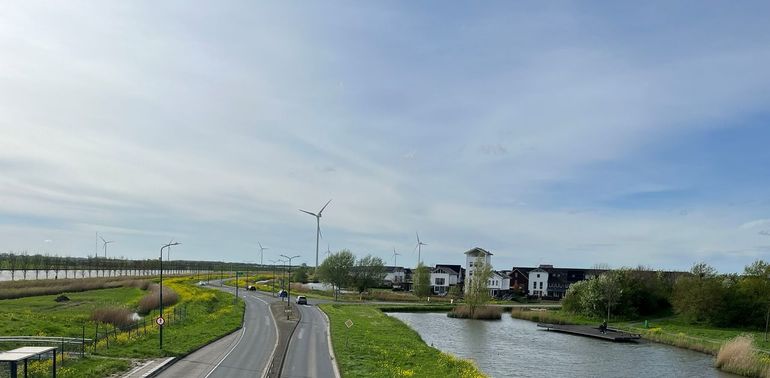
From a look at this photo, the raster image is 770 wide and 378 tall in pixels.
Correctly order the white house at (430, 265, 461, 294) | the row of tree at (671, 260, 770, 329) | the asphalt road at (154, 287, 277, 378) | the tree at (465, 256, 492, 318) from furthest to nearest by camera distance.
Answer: the white house at (430, 265, 461, 294)
the tree at (465, 256, 492, 318)
the row of tree at (671, 260, 770, 329)
the asphalt road at (154, 287, 277, 378)

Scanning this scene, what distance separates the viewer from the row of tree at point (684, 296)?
8950cm

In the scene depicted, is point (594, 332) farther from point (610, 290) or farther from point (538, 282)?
point (538, 282)

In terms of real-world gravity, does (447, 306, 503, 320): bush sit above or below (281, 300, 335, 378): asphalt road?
below

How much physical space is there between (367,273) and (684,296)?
8135 centimetres

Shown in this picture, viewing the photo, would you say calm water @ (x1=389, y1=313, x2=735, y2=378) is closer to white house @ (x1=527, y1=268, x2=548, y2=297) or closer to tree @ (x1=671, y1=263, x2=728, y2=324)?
tree @ (x1=671, y1=263, x2=728, y2=324)

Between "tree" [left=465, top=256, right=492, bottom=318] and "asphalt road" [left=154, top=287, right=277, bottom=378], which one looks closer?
"asphalt road" [left=154, top=287, right=277, bottom=378]

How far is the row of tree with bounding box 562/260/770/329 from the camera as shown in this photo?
89500mm

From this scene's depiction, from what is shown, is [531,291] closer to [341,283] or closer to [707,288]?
[341,283]

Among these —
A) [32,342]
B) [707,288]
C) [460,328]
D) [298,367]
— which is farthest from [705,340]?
[32,342]

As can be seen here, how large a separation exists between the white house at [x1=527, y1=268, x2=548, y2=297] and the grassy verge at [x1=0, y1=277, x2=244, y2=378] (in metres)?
108

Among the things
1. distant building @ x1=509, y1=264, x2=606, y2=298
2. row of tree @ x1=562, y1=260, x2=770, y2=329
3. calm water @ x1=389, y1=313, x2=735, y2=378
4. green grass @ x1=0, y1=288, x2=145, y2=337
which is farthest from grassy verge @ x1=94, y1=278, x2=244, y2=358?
distant building @ x1=509, y1=264, x2=606, y2=298

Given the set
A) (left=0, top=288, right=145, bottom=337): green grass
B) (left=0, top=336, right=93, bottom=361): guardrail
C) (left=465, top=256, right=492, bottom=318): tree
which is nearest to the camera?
(left=0, top=336, right=93, bottom=361): guardrail

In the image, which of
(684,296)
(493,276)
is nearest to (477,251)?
(493,276)

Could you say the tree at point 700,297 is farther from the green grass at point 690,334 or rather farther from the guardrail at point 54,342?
the guardrail at point 54,342
